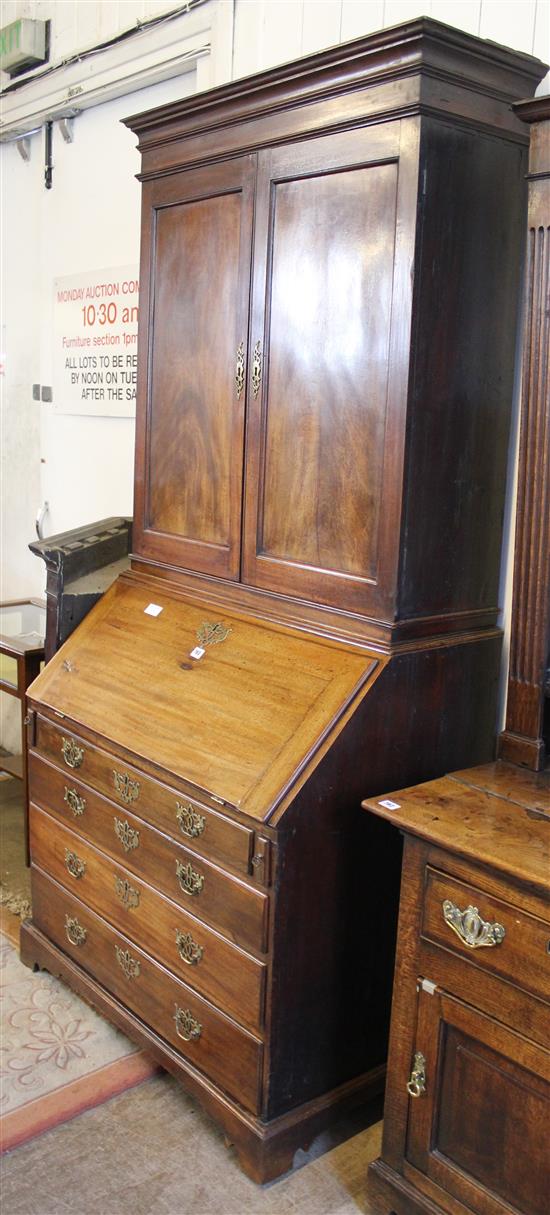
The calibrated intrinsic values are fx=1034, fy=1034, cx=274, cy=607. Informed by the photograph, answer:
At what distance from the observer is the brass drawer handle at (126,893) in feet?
7.86

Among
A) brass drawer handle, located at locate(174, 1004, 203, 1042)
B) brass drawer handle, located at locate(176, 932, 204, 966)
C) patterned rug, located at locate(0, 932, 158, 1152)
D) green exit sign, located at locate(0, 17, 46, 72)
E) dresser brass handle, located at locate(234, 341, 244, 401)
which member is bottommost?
patterned rug, located at locate(0, 932, 158, 1152)

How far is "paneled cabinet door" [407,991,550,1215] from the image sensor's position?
1677 mm

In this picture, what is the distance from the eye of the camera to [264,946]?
1997 mm

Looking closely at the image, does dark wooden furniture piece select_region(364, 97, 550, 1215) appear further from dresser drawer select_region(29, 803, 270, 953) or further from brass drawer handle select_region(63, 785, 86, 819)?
brass drawer handle select_region(63, 785, 86, 819)

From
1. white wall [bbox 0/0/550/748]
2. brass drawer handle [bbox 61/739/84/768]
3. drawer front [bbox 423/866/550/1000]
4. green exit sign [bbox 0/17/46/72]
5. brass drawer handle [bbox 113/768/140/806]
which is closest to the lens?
drawer front [bbox 423/866/550/1000]

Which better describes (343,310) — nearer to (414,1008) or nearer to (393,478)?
(393,478)

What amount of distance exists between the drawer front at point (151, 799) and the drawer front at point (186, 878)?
1.3 inches

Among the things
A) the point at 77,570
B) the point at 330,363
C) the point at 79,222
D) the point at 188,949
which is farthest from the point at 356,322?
the point at 79,222

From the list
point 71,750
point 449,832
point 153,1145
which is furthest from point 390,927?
point 71,750

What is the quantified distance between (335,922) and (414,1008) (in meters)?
0.27

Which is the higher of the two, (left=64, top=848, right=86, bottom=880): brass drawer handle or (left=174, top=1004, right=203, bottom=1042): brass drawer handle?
(left=64, top=848, right=86, bottom=880): brass drawer handle

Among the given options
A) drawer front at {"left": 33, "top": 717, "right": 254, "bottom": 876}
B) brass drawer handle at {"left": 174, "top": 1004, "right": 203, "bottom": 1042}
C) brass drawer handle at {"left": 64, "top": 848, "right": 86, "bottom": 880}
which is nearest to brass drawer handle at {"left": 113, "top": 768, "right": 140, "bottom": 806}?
drawer front at {"left": 33, "top": 717, "right": 254, "bottom": 876}

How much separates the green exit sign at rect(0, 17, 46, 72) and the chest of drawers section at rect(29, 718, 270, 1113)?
267cm

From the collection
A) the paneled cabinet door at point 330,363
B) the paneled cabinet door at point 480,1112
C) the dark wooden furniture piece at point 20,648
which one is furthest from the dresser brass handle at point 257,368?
the dark wooden furniture piece at point 20,648
